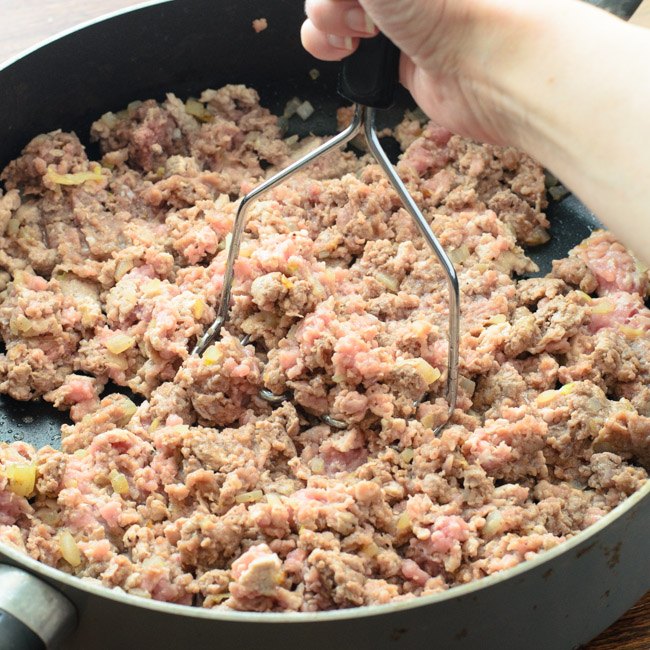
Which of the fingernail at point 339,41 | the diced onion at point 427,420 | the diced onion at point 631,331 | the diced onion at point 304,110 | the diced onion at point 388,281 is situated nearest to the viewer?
the fingernail at point 339,41

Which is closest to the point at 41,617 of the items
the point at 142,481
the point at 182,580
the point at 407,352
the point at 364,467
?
the point at 182,580

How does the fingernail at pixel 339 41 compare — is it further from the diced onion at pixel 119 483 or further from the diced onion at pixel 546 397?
the diced onion at pixel 119 483

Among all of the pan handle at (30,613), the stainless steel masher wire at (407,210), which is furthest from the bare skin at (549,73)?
the pan handle at (30,613)

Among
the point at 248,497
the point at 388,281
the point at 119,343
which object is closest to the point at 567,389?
the point at 388,281

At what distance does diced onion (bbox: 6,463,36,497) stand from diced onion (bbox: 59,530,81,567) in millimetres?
104

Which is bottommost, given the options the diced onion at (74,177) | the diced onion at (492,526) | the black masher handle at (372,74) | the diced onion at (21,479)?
the diced onion at (492,526)

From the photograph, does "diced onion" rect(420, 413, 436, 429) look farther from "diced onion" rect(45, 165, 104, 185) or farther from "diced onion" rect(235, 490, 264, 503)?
"diced onion" rect(45, 165, 104, 185)

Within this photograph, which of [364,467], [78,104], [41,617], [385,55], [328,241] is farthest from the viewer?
[78,104]

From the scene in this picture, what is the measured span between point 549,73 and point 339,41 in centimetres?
39

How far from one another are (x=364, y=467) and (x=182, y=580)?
1.18 feet

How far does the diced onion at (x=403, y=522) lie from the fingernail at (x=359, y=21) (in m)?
0.78

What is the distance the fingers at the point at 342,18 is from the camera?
4.23 feet

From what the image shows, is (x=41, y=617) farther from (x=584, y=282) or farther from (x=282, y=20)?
(x=282, y=20)

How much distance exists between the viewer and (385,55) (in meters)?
1.30
